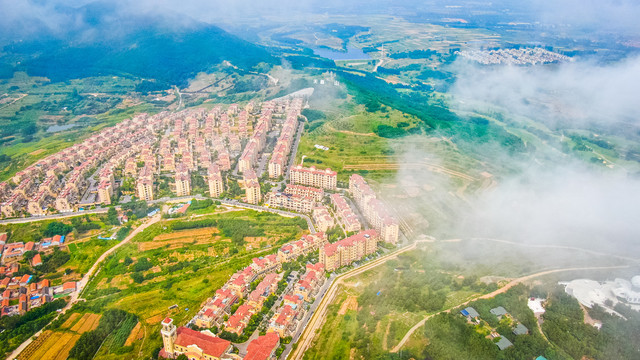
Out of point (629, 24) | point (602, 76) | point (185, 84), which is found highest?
point (629, 24)

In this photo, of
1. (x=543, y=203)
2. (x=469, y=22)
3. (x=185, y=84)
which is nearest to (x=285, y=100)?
(x=185, y=84)

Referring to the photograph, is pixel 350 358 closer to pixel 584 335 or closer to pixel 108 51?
pixel 584 335

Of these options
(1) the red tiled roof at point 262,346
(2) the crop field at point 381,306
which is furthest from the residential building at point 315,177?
(1) the red tiled roof at point 262,346

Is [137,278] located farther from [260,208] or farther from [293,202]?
[293,202]

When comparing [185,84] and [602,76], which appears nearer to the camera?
[602,76]

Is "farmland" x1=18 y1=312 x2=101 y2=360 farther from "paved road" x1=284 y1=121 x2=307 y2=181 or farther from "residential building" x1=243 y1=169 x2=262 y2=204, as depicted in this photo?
"paved road" x1=284 y1=121 x2=307 y2=181
